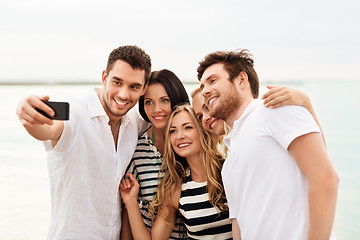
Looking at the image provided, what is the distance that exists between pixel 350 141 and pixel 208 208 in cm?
1020

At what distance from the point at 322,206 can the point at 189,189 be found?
4.03 feet

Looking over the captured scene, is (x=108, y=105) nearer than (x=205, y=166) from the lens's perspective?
Yes

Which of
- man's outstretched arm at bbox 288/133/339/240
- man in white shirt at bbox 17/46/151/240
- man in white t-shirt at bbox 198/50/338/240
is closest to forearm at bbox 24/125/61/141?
man in white shirt at bbox 17/46/151/240

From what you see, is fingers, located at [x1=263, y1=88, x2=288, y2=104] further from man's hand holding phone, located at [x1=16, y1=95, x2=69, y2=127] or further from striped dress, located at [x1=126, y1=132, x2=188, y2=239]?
striped dress, located at [x1=126, y1=132, x2=188, y2=239]

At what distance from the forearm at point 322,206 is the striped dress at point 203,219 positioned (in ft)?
3.19

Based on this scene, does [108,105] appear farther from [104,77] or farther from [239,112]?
[239,112]

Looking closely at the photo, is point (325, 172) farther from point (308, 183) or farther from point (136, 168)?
point (136, 168)

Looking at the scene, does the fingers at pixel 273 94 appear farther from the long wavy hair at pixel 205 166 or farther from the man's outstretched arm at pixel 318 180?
the long wavy hair at pixel 205 166

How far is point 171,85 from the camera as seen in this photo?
9.67 feet

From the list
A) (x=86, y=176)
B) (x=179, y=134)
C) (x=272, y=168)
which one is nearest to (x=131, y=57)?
(x=179, y=134)

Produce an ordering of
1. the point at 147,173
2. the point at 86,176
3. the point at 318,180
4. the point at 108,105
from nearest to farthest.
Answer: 1. the point at 318,180
2. the point at 86,176
3. the point at 108,105
4. the point at 147,173

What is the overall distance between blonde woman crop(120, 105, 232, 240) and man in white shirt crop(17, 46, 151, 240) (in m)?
0.20

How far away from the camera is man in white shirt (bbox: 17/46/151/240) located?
2453 millimetres

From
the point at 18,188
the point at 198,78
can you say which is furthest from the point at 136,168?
the point at 18,188
